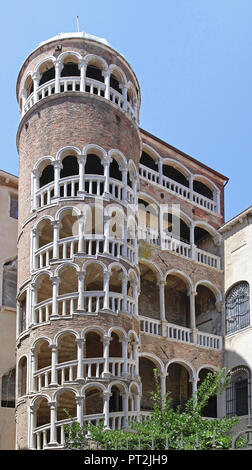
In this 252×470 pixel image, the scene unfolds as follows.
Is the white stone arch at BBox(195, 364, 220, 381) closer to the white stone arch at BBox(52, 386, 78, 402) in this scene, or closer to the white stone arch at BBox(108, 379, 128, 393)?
the white stone arch at BBox(108, 379, 128, 393)

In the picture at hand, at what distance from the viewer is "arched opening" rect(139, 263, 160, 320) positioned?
2830 cm

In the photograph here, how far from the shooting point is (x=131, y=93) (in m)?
27.0

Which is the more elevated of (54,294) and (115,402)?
(54,294)

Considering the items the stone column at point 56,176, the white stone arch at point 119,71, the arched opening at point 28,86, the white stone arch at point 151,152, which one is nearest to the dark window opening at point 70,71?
the arched opening at point 28,86

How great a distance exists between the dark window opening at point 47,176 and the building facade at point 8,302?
7.91 feet

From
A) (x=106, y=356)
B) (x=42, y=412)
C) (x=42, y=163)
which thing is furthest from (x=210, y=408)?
(x=42, y=163)

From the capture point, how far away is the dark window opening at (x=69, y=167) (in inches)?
1013

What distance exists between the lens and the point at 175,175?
31.4 m

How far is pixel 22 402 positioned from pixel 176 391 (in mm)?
7639

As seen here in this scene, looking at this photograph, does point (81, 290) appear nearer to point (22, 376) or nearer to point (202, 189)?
point (22, 376)

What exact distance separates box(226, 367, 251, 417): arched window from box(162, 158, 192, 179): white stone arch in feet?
26.3

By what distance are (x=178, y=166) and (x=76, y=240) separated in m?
8.58

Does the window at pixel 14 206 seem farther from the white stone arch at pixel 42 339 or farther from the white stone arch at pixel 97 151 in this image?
the white stone arch at pixel 42 339

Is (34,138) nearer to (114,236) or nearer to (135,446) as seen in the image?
(114,236)
